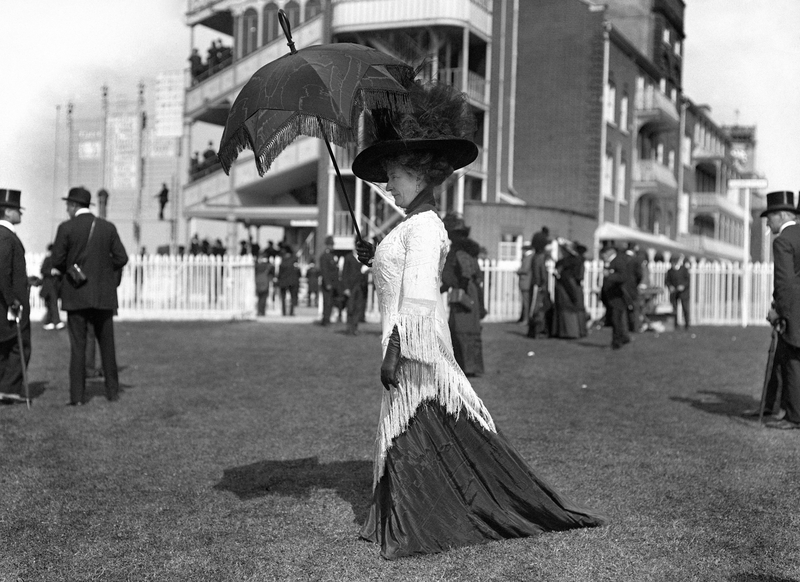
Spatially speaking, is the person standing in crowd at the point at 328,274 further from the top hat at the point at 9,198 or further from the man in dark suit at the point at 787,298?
the man in dark suit at the point at 787,298

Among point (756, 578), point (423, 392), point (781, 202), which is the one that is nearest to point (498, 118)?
point (781, 202)

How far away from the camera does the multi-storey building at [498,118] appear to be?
2908cm

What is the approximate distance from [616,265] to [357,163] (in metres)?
11.8

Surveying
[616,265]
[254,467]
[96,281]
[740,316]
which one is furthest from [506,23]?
[254,467]

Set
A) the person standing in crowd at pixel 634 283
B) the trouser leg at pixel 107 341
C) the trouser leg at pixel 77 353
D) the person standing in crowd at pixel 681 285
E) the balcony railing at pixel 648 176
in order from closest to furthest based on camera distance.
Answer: the trouser leg at pixel 77 353
the trouser leg at pixel 107 341
the person standing in crowd at pixel 634 283
the person standing in crowd at pixel 681 285
the balcony railing at pixel 648 176

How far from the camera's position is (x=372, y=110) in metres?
4.57

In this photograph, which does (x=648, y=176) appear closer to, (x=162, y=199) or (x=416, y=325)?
(x=162, y=199)

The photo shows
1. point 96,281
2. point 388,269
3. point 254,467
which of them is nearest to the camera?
point 388,269

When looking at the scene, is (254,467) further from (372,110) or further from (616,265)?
(616,265)

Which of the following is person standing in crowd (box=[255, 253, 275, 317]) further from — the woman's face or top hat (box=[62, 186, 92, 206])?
the woman's face

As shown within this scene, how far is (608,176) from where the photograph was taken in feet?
118

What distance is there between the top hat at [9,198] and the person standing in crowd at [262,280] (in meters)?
13.4

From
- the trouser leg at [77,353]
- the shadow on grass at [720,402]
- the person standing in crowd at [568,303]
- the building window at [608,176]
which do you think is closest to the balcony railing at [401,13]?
the building window at [608,176]

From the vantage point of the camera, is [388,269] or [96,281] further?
[96,281]
